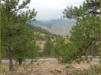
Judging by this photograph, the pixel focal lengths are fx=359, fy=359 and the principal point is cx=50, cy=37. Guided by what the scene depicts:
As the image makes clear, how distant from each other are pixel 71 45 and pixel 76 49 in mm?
348

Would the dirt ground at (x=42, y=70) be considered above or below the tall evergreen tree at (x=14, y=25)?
below

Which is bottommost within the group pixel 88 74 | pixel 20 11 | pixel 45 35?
pixel 45 35

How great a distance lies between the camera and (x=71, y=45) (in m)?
15.8

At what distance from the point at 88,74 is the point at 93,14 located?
3626mm

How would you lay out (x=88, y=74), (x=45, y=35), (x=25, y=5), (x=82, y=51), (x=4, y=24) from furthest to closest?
(x=45, y=35) < (x=25, y=5) < (x=4, y=24) < (x=88, y=74) < (x=82, y=51)

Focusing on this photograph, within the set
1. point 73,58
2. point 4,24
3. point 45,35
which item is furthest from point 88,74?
point 45,35

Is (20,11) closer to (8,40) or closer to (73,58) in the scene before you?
(8,40)

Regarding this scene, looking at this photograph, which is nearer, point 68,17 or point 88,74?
point 68,17

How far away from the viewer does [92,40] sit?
48.1 feet

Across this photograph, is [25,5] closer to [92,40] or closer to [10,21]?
[10,21]

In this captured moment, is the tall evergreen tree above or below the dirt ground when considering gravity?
above

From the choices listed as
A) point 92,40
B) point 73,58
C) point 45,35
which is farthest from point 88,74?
point 45,35

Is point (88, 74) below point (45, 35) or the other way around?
the other way around

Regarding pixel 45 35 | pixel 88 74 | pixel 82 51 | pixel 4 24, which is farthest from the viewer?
pixel 45 35
